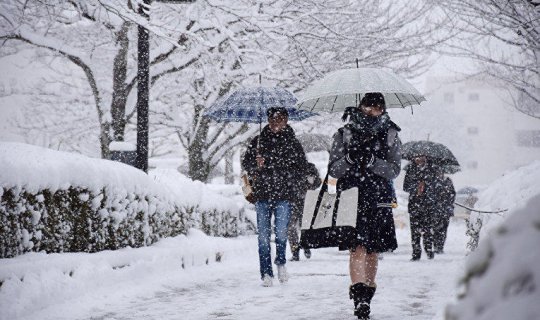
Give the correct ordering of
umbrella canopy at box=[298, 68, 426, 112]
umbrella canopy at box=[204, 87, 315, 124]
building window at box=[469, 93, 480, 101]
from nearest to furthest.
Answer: umbrella canopy at box=[298, 68, 426, 112]
umbrella canopy at box=[204, 87, 315, 124]
building window at box=[469, 93, 480, 101]

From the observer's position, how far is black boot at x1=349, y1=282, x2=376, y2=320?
4.30 m

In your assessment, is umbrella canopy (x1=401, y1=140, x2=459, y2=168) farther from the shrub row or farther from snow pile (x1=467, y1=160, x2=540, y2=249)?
the shrub row

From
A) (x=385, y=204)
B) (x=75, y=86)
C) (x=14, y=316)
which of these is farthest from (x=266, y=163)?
(x=75, y=86)

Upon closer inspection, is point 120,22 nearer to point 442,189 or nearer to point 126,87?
point 126,87

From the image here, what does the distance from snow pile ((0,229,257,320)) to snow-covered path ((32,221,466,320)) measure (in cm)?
5

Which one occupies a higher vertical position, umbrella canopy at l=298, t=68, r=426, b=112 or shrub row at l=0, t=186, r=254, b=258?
umbrella canopy at l=298, t=68, r=426, b=112

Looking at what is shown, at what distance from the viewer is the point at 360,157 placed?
4480 mm

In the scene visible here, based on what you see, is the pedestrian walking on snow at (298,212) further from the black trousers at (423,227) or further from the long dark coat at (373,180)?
the long dark coat at (373,180)

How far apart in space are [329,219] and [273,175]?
2268mm

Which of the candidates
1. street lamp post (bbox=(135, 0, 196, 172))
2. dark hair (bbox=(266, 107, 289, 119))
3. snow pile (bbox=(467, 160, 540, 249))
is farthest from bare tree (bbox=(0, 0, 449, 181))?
snow pile (bbox=(467, 160, 540, 249))

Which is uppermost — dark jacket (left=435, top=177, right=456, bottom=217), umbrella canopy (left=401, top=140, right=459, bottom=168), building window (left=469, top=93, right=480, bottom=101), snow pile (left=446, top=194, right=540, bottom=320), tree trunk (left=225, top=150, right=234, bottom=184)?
building window (left=469, top=93, right=480, bottom=101)

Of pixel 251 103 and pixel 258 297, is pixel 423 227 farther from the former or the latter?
pixel 258 297

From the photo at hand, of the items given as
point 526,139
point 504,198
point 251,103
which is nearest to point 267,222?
point 251,103

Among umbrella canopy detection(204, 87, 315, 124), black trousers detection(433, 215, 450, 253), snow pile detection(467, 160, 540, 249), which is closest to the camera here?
snow pile detection(467, 160, 540, 249)
